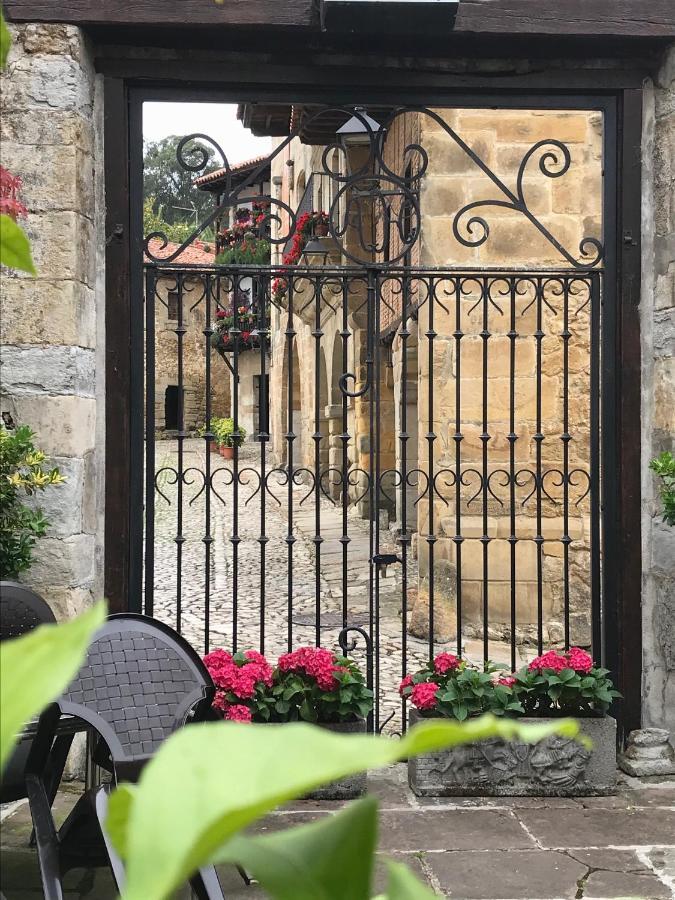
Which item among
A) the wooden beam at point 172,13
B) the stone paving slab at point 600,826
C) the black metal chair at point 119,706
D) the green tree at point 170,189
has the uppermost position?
the green tree at point 170,189

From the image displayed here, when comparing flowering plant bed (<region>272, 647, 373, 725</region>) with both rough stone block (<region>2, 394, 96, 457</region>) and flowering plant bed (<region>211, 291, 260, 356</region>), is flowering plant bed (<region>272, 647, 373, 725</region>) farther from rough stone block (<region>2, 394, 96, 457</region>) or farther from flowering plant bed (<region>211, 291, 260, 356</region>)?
flowering plant bed (<region>211, 291, 260, 356</region>)

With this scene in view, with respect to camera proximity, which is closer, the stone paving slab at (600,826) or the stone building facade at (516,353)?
the stone paving slab at (600,826)

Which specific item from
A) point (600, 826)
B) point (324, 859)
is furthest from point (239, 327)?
point (324, 859)

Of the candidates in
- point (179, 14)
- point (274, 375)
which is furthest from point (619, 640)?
point (274, 375)

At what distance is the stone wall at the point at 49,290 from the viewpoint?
12.4 feet

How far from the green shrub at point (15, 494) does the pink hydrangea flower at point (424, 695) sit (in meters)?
1.48

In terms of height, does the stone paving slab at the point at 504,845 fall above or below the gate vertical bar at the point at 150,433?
below

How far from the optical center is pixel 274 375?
25562 mm

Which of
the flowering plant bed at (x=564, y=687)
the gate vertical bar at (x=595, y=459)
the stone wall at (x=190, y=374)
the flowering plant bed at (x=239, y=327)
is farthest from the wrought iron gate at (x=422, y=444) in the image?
the stone wall at (x=190, y=374)

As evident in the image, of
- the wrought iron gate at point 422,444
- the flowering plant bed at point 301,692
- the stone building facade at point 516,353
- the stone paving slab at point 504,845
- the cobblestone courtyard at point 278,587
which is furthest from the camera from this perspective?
the stone building facade at point 516,353

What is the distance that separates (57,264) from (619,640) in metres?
2.59

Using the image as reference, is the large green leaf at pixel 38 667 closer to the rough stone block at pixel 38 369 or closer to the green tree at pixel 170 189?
the rough stone block at pixel 38 369

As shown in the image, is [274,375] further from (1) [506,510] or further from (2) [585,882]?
(2) [585,882]

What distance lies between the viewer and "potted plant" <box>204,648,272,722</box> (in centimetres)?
396
